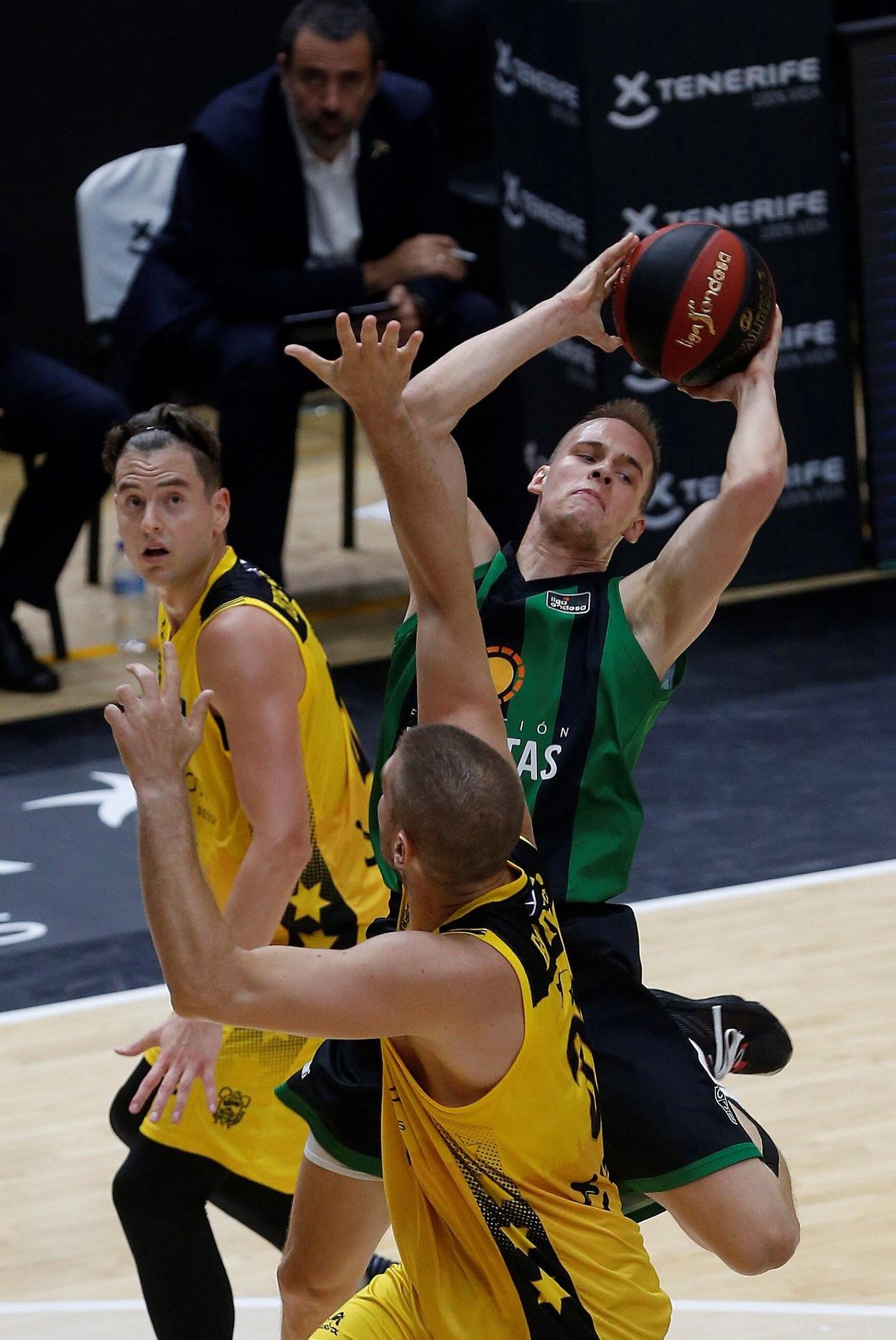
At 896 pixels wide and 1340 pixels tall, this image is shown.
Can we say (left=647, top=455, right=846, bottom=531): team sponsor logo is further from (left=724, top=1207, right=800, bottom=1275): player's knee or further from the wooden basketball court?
(left=724, top=1207, right=800, bottom=1275): player's knee

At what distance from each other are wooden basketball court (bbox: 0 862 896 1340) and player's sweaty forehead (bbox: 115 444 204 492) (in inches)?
63.9

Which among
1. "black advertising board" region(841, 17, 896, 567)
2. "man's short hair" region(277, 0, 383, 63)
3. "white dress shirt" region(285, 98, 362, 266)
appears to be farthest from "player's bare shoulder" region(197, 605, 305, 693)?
"black advertising board" region(841, 17, 896, 567)

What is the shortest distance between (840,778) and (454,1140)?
12.9 ft

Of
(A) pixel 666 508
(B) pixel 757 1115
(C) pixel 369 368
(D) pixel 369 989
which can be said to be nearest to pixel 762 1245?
(D) pixel 369 989

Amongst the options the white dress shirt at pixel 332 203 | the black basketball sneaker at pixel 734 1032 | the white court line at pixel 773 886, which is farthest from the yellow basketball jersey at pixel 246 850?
the white dress shirt at pixel 332 203

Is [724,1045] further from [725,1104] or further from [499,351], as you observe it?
[499,351]

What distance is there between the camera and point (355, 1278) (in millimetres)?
3484

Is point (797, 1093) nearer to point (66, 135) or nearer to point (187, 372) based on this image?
point (187, 372)

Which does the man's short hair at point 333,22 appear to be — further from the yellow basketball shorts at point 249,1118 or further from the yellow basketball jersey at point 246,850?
the yellow basketball shorts at point 249,1118

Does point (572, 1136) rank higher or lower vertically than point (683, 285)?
lower

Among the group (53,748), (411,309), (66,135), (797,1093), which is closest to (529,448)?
(411,309)

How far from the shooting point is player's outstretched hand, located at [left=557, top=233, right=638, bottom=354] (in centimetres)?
361

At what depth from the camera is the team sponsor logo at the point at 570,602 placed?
12.3 ft

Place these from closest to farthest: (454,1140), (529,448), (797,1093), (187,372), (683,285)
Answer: (454,1140) < (683,285) < (797,1093) < (187,372) < (529,448)
